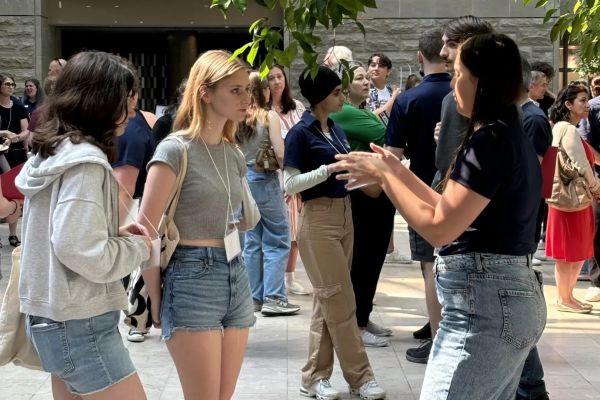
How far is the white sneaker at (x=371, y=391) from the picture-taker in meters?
5.97

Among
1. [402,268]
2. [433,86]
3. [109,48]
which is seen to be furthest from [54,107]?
[109,48]

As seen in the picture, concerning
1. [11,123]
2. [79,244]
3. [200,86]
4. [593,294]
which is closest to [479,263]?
[79,244]

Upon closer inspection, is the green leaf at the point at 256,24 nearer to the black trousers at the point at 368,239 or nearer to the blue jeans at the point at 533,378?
the blue jeans at the point at 533,378

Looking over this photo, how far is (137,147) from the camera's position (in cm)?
659

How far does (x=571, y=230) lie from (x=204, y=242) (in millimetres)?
5365

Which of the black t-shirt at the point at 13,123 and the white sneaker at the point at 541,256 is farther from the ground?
the black t-shirt at the point at 13,123

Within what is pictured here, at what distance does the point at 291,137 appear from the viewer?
20.4 ft

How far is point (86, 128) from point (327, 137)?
2.76 metres

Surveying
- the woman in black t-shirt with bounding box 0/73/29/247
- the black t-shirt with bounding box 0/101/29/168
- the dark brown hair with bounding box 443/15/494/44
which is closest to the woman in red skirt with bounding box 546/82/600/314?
the dark brown hair with bounding box 443/15/494/44

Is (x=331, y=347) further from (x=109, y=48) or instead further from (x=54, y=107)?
(x=109, y=48)

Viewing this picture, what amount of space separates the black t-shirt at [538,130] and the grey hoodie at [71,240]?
351 centimetres

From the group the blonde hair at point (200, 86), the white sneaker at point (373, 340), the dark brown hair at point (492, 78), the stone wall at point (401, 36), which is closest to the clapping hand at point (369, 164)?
the dark brown hair at point (492, 78)

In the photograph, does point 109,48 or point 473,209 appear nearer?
point 473,209

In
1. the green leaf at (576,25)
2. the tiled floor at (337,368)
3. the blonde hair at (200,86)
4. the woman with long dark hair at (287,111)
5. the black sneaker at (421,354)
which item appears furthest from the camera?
the woman with long dark hair at (287,111)
